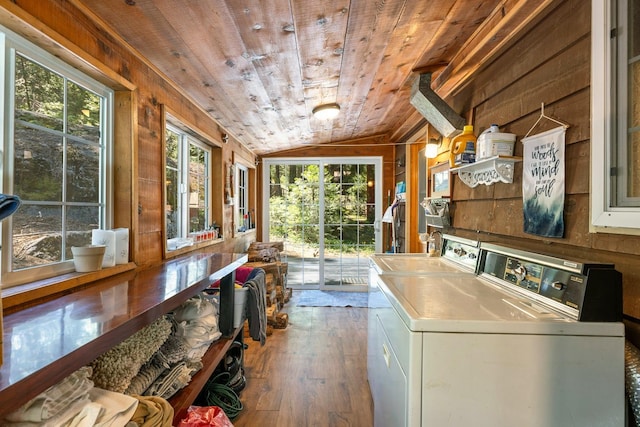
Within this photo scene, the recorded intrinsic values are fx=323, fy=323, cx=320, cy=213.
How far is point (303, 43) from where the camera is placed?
1.76 m

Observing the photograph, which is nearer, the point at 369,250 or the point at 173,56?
the point at 173,56

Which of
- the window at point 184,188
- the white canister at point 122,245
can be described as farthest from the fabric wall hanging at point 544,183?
the window at point 184,188

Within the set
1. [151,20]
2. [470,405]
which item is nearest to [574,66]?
[470,405]

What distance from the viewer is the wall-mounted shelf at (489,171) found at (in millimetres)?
1554

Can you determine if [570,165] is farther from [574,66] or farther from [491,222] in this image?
[491,222]

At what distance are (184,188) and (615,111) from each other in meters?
2.59

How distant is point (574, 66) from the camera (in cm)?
121

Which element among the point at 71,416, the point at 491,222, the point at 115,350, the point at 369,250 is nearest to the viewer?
the point at 71,416

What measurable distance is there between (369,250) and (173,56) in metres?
3.62

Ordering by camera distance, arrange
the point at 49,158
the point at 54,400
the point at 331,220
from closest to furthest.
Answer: the point at 54,400 → the point at 49,158 → the point at 331,220

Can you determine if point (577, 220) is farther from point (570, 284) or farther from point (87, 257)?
point (87, 257)

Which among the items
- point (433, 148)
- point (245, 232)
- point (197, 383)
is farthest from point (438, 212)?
point (245, 232)

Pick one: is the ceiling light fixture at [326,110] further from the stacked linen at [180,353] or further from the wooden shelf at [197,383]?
the wooden shelf at [197,383]

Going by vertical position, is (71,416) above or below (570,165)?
below
